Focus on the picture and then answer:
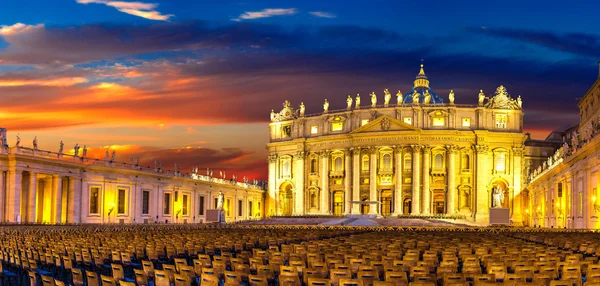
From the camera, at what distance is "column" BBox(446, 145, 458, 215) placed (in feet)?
363

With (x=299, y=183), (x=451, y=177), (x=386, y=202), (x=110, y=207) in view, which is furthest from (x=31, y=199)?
(x=451, y=177)

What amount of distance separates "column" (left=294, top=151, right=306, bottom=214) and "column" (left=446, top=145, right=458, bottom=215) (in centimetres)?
2512

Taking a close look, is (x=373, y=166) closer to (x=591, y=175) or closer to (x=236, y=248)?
(x=591, y=175)

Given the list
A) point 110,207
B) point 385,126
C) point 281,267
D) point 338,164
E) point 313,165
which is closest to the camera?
point 281,267

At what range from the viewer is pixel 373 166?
11362cm

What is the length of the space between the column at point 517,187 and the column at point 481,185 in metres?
4.20

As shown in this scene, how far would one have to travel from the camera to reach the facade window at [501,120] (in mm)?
114206

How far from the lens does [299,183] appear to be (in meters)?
123

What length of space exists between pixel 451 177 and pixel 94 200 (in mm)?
57283

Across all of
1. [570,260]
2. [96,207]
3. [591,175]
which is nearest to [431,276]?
[570,260]

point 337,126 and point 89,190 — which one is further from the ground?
point 337,126

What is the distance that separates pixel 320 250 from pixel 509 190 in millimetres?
94831

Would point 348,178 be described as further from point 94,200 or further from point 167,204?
point 94,200

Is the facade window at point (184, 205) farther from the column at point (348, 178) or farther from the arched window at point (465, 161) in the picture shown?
the arched window at point (465, 161)
